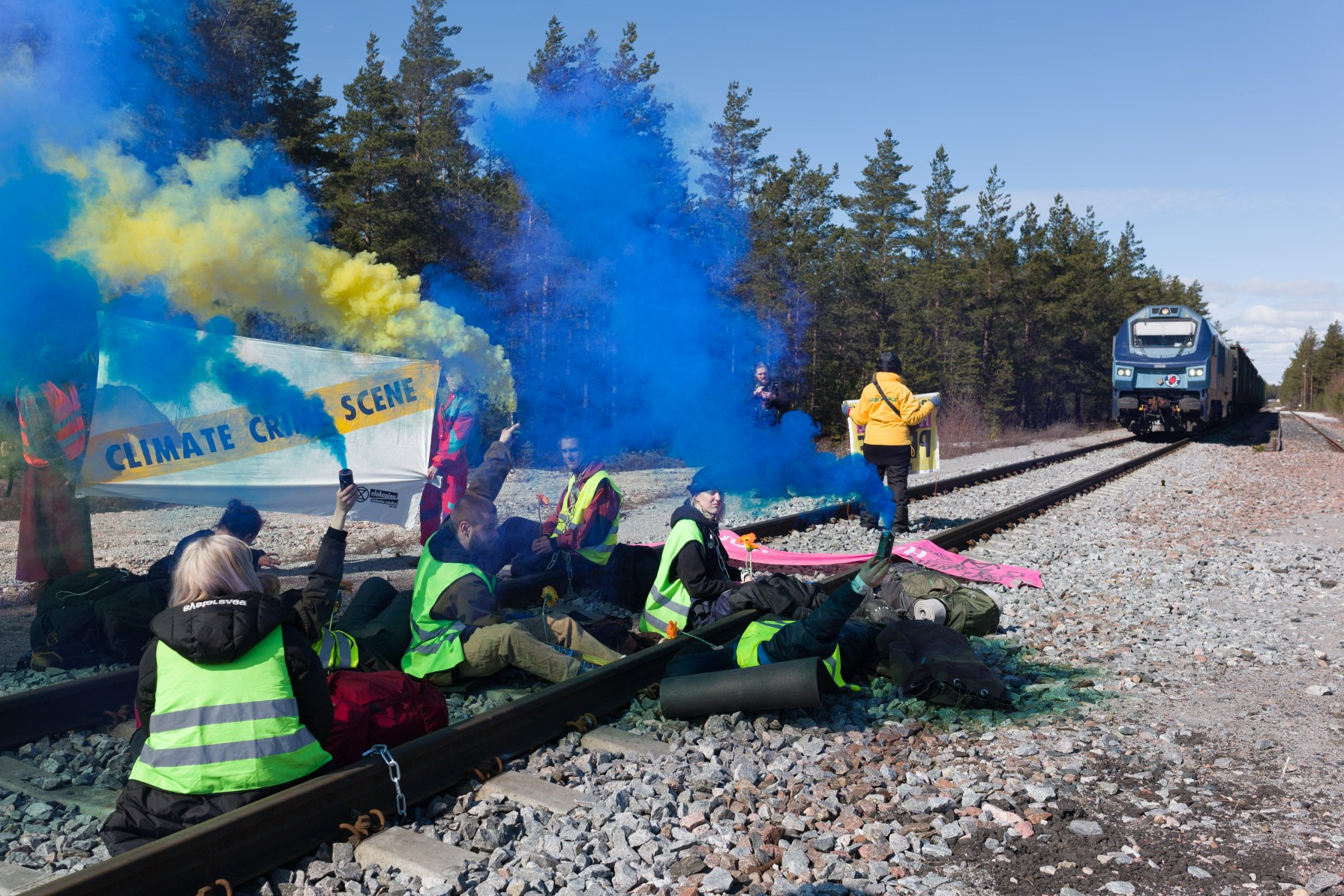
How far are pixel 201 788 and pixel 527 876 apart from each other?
4.22 feet

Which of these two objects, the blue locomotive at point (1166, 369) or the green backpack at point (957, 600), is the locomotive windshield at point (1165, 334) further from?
the green backpack at point (957, 600)

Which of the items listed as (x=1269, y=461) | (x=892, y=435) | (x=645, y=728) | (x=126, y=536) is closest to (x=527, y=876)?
(x=645, y=728)

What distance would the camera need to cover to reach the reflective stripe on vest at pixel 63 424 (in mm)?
6910

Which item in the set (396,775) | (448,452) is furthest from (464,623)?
(448,452)

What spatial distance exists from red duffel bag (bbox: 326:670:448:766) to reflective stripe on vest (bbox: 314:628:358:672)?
1.81ft

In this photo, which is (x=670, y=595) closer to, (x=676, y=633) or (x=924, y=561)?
(x=676, y=633)

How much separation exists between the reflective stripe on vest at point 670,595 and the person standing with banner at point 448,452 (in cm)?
325

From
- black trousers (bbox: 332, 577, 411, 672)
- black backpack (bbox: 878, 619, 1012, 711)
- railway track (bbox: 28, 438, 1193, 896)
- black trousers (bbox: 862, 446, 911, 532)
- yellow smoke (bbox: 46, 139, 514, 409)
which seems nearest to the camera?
railway track (bbox: 28, 438, 1193, 896)

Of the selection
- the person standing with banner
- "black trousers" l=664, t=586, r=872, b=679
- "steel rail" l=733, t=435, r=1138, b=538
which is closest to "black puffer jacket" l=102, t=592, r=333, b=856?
"black trousers" l=664, t=586, r=872, b=679

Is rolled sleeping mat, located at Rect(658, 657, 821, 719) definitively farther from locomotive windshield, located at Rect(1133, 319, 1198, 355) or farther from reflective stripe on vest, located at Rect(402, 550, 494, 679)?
locomotive windshield, located at Rect(1133, 319, 1198, 355)

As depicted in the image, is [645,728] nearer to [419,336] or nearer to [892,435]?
[419,336]

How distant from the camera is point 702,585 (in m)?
6.34

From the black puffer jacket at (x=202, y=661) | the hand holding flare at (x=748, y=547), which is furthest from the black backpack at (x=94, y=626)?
the hand holding flare at (x=748, y=547)

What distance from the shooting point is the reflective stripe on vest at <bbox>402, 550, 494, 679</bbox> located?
17.7 ft
